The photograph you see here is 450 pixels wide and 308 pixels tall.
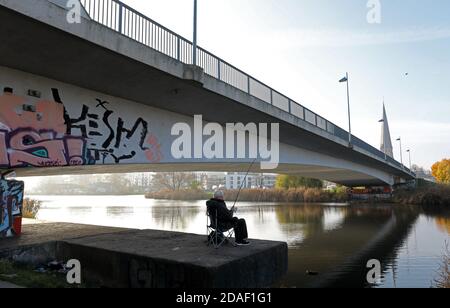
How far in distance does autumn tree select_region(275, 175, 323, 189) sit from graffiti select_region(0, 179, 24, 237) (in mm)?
52090

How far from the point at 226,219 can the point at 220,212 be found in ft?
0.67

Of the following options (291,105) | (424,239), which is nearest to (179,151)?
(291,105)

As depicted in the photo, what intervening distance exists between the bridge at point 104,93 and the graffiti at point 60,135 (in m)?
0.02

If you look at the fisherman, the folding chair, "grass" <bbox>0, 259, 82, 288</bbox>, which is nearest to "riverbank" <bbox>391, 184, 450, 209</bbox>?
the fisherman

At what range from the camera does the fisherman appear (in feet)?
26.2

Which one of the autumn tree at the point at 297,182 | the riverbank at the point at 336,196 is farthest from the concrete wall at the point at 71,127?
the autumn tree at the point at 297,182

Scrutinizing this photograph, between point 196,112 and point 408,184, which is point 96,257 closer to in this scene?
point 196,112

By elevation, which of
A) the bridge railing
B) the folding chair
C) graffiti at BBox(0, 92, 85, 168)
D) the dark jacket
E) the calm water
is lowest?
the calm water

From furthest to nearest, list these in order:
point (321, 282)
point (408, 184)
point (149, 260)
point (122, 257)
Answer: point (408, 184) → point (321, 282) → point (122, 257) → point (149, 260)

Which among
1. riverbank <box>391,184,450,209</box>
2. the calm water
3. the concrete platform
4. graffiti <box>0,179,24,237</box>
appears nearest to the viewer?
the concrete platform

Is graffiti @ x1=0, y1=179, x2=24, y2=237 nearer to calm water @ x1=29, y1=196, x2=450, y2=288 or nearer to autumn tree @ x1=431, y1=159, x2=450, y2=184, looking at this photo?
calm water @ x1=29, y1=196, x2=450, y2=288

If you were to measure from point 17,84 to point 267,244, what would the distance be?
6854 mm

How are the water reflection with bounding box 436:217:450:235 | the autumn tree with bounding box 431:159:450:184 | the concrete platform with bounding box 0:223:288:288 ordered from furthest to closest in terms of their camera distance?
the autumn tree with bounding box 431:159:450:184
the water reflection with bounding box 436:217:450:235
the concrete platform with bounding box 0:223:288:288

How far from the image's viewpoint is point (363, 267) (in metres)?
13.9
